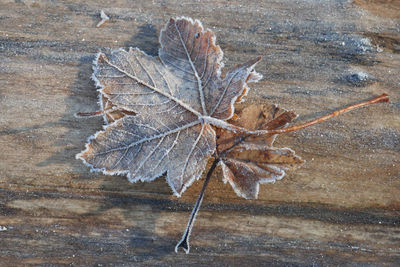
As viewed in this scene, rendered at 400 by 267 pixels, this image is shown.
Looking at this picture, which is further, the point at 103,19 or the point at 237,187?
the point at 103,19

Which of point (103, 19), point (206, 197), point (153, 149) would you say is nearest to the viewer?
point (153, 149)

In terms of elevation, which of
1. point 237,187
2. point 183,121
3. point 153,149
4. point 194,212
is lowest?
point 194,212

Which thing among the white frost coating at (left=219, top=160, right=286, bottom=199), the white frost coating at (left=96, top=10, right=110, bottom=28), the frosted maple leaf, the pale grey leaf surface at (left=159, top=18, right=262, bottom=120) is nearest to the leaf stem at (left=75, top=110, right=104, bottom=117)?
the frosted maple leaf

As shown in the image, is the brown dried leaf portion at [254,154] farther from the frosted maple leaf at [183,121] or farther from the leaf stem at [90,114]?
the leaf stem at [90,114]

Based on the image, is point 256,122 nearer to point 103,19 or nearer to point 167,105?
point 167,105

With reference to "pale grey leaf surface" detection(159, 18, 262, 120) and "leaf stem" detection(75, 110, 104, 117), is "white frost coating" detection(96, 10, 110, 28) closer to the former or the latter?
"pale grey leaf surface" detection(159, 18, 262, 120)

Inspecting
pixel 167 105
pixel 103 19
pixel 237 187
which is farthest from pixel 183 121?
pixel 103 19
